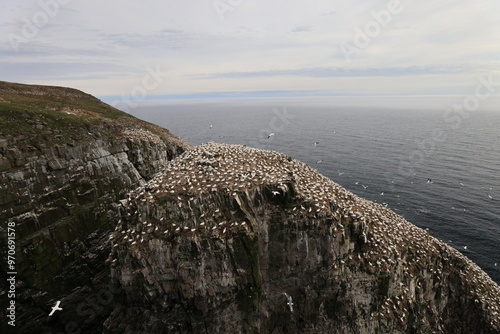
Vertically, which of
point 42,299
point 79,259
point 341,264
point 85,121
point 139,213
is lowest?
point 42,299

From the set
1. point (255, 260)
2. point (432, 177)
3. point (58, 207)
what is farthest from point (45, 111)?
point (432, 177)

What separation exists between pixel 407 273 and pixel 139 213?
2649 centimetres

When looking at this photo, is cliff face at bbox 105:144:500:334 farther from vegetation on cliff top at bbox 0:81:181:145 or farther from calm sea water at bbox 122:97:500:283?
calm sea water at bbox 122:97:500:283

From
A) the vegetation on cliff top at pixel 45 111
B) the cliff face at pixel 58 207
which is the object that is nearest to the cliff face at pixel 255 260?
the cliff face at pixel 58 207

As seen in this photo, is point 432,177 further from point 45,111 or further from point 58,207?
point 45,111

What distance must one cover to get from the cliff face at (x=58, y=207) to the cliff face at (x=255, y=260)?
30.0 feet

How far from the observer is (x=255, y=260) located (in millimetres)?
21453

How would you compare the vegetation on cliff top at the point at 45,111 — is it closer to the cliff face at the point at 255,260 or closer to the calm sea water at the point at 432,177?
the cliff face at the point at 255,260

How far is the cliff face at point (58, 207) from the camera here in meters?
23.9

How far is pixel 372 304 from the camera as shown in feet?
78.9

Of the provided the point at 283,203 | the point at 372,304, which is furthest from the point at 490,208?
the point at 283,203

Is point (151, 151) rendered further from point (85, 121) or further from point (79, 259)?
point (79, 259)

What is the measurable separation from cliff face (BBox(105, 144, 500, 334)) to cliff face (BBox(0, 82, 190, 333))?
30.0 feet

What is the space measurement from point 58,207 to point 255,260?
21476 millimetres
